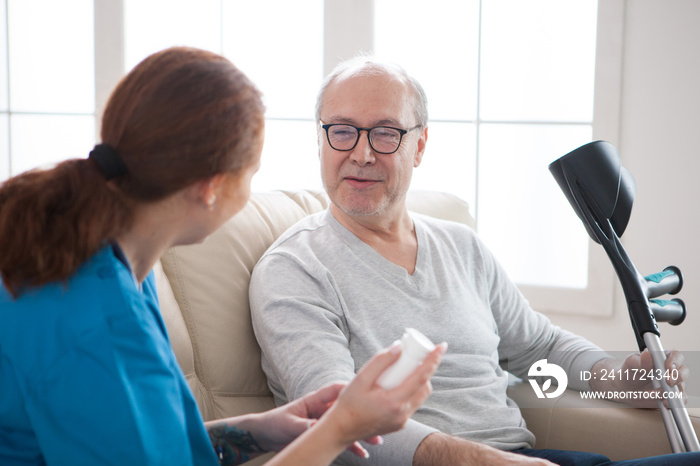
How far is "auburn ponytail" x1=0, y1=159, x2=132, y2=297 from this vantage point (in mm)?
845

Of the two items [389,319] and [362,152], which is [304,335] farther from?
[362,152]

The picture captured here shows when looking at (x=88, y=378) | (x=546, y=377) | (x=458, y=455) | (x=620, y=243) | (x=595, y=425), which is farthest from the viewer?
(x=546, y=377)

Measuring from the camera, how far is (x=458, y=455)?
4.08 feet

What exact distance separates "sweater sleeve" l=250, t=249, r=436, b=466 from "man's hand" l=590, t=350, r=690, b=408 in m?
0.55

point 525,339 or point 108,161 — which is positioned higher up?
point 108,161

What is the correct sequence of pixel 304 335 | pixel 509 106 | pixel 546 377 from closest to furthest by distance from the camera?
pixel 304 335, pixel 546 377, pixel 509 106

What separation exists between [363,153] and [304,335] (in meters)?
0.46

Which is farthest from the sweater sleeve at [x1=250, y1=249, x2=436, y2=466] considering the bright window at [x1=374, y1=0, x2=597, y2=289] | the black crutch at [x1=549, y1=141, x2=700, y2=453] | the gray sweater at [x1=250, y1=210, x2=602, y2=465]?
the bright window at [x1=374, y1=0, x2=597, y2=289]

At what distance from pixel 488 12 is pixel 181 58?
2.01m

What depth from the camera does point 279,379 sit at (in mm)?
1450

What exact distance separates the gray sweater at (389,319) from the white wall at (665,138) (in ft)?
2.73

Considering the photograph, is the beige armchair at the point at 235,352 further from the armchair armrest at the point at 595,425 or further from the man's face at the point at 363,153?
the man's face at the point at 363,153

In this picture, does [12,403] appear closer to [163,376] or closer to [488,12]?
[163,376]

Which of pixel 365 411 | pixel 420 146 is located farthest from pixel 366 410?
pixel 420 146
